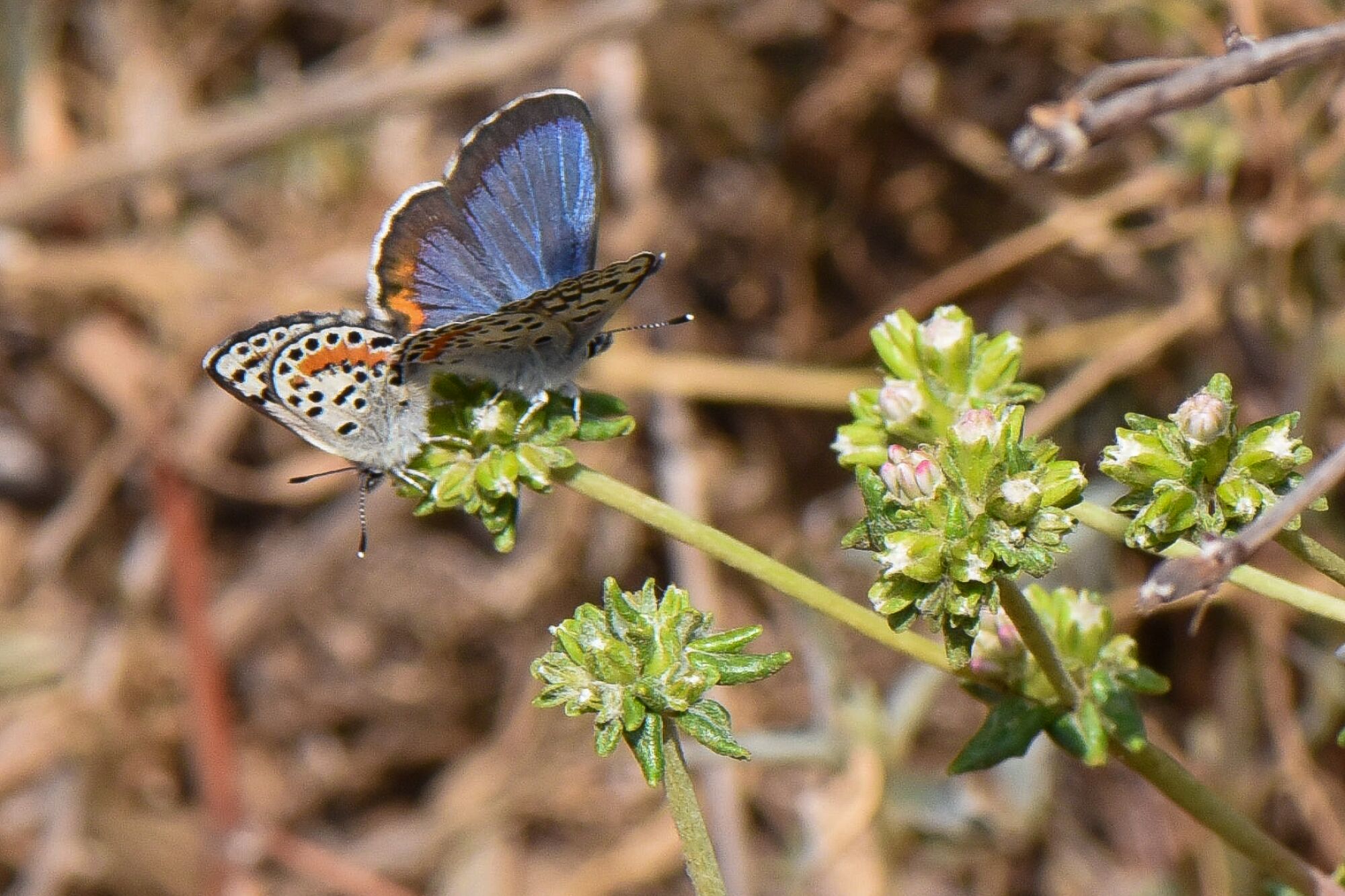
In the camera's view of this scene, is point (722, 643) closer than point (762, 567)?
No

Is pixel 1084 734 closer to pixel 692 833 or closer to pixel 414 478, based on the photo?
pixel 692 833

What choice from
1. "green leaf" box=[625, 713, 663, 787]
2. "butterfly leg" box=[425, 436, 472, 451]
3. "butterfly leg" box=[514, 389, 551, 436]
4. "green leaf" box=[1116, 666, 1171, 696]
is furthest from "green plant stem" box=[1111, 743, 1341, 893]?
"butterfly leg" box=[425, 436, 472, 451]

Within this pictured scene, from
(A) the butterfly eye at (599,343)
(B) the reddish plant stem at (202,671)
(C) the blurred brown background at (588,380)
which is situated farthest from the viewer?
(B) the reddish plant stem at (202,671)

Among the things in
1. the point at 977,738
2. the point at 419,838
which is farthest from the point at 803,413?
the point at 977,738

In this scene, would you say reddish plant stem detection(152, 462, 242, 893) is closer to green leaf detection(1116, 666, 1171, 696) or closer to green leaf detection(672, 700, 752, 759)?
green leaf detection(672, 700, 752, 759)

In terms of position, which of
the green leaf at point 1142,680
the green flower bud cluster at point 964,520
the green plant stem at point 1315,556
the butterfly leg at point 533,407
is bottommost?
the green leaf at point 1142,680

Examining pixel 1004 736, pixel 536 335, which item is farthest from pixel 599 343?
pixel 1004 736

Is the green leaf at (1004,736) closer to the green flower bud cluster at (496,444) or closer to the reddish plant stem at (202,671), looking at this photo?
the green flower bud cluster at (496,444)

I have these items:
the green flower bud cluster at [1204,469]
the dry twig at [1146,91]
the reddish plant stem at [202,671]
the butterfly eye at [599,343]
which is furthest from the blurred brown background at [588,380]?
the dry twig at [1146,91]
